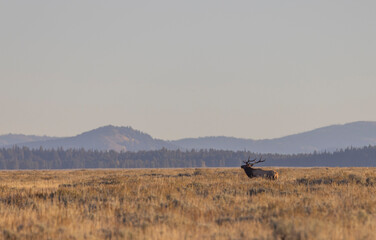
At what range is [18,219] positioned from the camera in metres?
16.4

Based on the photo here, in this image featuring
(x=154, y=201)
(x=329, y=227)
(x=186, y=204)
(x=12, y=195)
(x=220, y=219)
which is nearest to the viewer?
(x=329, y=227)

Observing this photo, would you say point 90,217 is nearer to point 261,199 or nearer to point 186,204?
point 186,204

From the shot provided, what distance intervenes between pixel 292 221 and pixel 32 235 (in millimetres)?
6174

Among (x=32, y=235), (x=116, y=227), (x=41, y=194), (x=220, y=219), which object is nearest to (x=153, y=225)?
(x=116, y=227)

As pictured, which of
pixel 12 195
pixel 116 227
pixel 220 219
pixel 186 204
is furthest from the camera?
pixel 12 195

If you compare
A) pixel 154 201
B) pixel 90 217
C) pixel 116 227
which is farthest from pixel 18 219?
pixel 154 201

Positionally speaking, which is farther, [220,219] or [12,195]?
[12,195]

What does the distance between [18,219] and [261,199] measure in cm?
779

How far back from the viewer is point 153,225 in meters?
15.1

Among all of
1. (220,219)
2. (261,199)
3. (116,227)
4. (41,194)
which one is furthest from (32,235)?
(41,194)

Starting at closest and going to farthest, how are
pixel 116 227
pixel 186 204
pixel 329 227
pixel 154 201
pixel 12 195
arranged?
1. pixel 329 227
2. pixel 116 227
3. pixel 186 204
4. pixel 154 201
5. pixel 12 195

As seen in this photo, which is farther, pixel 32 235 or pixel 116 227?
pixel 116 227

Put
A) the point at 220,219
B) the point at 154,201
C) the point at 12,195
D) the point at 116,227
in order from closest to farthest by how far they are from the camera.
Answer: the point at 116,227 → the point at 220,219 → the point at 154,201 → the point at 12,195

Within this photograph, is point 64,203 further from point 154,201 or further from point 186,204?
point 186,204
